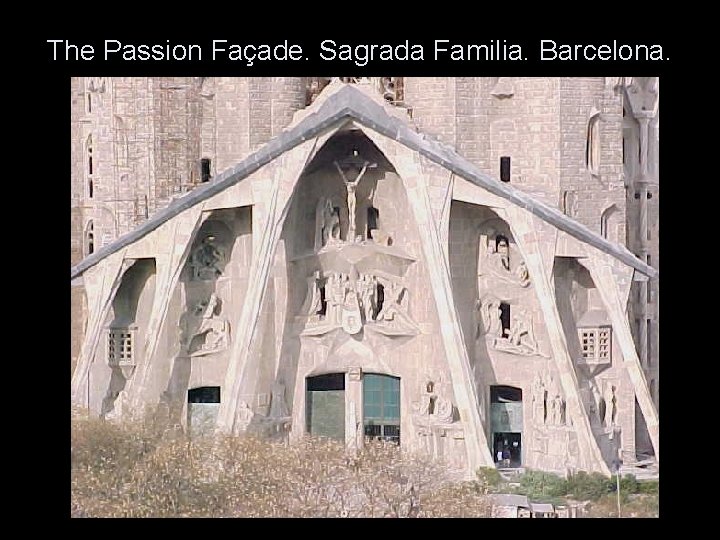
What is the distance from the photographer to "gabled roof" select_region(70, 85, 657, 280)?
4388cm

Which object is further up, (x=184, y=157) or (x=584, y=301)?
(x=184, y=157)

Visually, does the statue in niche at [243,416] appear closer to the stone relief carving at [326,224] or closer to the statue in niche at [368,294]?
the statue in niche at [368,294]

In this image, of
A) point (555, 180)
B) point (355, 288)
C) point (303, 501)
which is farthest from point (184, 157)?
point (303, 501)

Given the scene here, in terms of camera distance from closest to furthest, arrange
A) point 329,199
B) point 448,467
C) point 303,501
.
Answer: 1. point 303,501
2. point 448,467
3. point 329,199

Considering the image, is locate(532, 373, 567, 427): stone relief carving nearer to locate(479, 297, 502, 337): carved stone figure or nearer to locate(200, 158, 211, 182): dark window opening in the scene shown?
locate(479, 297, 502, 337): carved stone figure

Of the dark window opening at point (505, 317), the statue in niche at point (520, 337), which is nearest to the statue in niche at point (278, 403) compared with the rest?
the statue in niche at point (520, 337)

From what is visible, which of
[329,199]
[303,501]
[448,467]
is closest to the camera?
[303,501]

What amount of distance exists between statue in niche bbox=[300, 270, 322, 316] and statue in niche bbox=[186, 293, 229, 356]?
5.73 ft

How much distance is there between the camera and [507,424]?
46812 mm

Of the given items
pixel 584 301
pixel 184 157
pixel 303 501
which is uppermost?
pixel 184 157

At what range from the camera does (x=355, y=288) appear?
46500 millimetres

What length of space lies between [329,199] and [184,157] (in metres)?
3.68

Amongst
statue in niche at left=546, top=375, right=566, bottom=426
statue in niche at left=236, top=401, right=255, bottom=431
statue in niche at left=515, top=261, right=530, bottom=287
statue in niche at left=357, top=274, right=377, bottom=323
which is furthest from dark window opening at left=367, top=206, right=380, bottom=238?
statue in niche at left=546, top=375, right=566, bottom=426

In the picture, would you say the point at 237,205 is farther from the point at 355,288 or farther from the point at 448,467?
the point at 448,467
